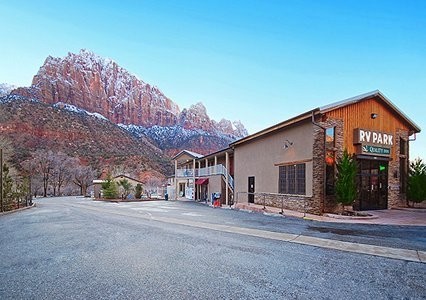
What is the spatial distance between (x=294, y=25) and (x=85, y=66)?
10086 cm

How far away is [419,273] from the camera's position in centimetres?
480

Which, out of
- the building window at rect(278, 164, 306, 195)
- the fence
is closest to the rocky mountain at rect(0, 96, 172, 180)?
the fence

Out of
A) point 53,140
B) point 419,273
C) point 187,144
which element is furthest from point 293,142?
point 187,144

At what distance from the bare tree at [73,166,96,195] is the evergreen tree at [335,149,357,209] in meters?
52.7

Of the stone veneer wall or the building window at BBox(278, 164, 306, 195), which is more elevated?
the building window at BBox(278, 164, 306, 195)

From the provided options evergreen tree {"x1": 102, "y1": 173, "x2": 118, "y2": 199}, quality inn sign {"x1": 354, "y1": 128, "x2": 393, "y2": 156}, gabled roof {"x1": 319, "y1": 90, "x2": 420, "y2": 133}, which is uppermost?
gabled roof {"x1": 319, "y1": 90, "x2": 420, "y2": 133}

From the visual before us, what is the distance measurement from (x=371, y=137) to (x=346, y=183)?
3776 mm

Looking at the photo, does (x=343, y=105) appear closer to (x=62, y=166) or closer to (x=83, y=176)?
(x=62, y=166)

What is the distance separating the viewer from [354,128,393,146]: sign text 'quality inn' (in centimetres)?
1475

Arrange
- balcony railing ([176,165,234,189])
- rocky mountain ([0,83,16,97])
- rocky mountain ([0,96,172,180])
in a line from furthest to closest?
rocky mountain ([0,83,16,97]), rocky mountain ([0,96,172,180]), balcony railing ([176,165,234,189])

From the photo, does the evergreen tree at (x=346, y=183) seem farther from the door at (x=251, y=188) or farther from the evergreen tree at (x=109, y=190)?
the evergreen tree at (x=109, y=190)

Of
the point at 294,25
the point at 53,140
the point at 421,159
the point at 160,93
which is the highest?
the point at 160,93

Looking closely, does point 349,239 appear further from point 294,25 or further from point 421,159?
point 294,25

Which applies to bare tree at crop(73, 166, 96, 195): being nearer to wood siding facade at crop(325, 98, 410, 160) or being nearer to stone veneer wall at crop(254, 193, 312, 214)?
stone veneer wall at crop(254, 193, 312, 214)
